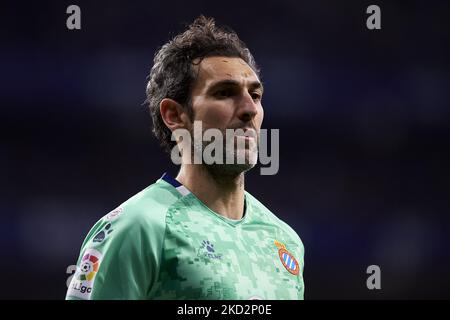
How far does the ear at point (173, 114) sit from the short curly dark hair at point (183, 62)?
0.02m

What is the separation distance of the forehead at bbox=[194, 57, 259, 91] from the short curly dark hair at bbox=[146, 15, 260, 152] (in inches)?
1.0

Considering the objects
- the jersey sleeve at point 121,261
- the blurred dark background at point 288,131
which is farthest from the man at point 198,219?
the blurred dark background at point 288,131

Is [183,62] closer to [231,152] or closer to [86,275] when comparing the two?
[231,152]

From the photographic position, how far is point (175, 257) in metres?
2.21

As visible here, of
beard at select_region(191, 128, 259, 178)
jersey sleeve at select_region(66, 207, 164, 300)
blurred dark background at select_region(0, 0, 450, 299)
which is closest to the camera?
jersey sleeve at select_region(66, 207, 164, 300)

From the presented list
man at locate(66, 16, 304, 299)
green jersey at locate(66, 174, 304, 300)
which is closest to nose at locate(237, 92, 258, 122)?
man at locate(66, 16, 304, 299)

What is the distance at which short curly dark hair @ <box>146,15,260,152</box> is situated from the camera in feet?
8.52

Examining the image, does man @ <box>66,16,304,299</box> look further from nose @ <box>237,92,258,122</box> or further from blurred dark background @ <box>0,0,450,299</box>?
blurred dark background @ <box>0,0,450,299</box>

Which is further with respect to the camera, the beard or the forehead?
the forehead

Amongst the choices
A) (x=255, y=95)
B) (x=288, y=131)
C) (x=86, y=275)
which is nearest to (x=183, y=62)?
(x=255, y=95)
